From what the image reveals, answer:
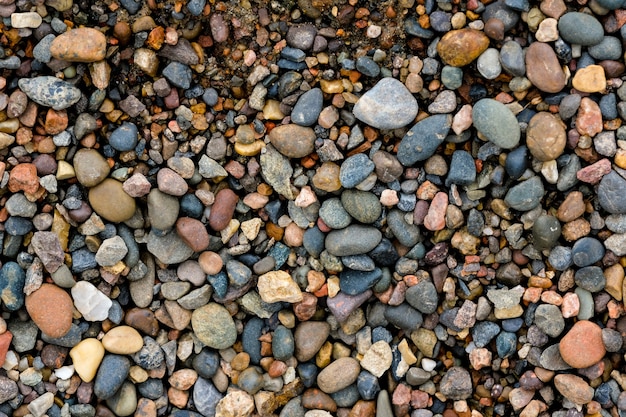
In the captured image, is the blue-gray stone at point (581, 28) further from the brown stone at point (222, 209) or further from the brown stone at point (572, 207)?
the brown stone at point (222, 209)

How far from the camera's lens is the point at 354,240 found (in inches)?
72.9

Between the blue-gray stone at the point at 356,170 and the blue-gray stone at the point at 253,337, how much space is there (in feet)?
1.44

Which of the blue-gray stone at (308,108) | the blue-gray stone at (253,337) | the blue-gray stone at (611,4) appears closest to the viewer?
the blue-gray stone at (611,4)

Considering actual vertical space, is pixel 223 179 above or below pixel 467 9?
below

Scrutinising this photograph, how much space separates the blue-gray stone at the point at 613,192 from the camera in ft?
5.73

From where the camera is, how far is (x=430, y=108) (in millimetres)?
1822

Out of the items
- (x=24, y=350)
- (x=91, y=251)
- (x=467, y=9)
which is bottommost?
(x=24, y=350)

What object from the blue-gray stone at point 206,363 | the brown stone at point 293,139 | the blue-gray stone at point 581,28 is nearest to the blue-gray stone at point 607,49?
the blue-gray stone at point 581,28

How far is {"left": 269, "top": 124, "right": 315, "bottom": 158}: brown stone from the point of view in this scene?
6.01 feet

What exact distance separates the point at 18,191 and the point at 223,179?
0.50 metres

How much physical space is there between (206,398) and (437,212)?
0.77 meters

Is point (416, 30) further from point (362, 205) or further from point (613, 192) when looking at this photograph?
point (613, 192)

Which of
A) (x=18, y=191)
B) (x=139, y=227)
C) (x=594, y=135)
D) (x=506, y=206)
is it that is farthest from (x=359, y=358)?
(x=18, y=191)

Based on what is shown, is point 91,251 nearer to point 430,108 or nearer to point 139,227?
point 139,227
